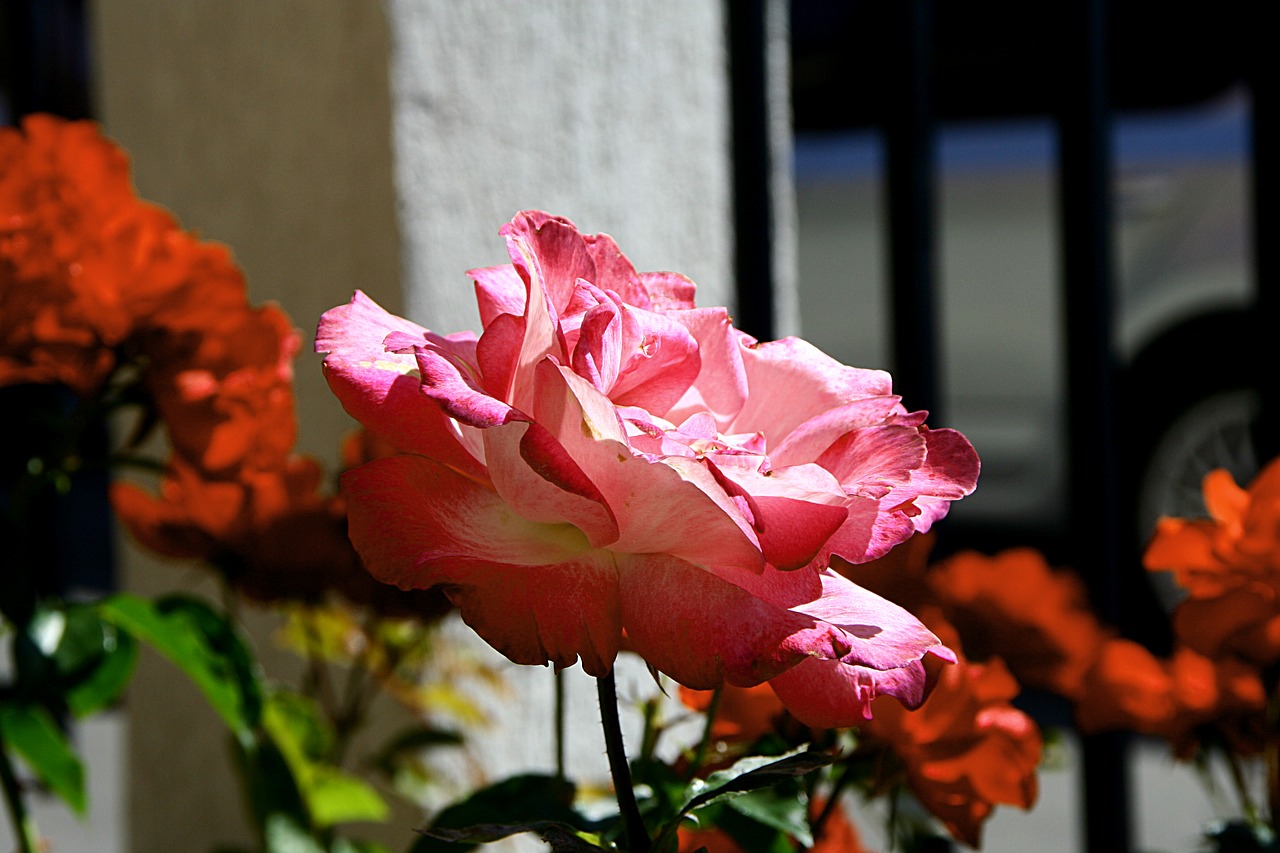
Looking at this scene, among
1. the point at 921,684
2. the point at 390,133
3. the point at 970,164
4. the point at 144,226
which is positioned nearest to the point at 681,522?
the point at 921,684

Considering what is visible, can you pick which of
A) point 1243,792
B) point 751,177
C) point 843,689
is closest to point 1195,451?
point 751,177

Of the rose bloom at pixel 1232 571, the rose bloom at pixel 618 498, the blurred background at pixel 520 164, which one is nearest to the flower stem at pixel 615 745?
the rose bloom at pixel 618 498

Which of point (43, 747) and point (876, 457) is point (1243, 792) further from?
point (43, 747)

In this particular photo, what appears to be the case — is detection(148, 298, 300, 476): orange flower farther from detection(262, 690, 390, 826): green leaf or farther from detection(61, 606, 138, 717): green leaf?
detection(262, 690, 390, 826): green leaf

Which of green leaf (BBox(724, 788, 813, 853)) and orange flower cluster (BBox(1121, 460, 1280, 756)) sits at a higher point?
orange flower cluster (BBox(1121, 460, 1280, 756))

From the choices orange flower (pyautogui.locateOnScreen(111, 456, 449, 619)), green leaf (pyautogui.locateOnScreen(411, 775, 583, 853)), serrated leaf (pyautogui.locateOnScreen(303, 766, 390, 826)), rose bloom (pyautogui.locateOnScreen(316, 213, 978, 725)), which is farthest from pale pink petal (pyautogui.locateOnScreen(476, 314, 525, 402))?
serrated leaf (pyautogui.locateOnScreen(303, 766, 390, 826))

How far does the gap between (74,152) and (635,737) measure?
27.2 inches

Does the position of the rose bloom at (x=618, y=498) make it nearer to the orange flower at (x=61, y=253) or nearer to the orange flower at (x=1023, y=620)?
the orange flower at (x=61, y=253)

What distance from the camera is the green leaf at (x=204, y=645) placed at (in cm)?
78

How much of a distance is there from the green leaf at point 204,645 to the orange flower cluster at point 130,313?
0.27 feet

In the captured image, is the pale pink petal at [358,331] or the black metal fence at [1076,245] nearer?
the pale pink petal at [358,331]

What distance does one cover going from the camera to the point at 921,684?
1.38 ft

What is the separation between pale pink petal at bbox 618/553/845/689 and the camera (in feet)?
1.31

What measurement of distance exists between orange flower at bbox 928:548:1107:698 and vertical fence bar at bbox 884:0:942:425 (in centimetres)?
29
